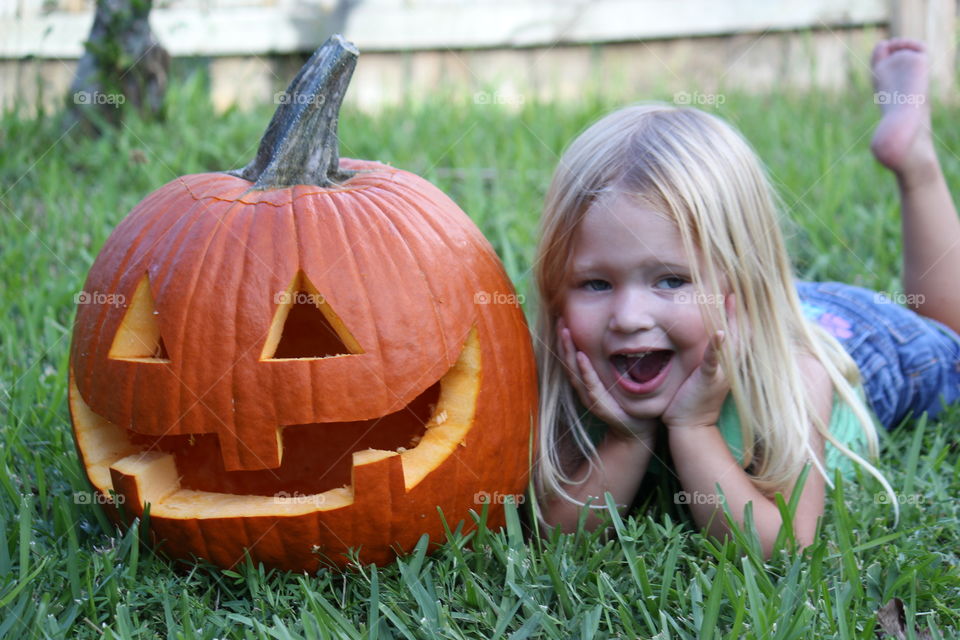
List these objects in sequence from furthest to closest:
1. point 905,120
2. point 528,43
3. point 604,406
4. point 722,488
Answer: point 528,43 → point 905,120 → point 604,406 → point 722,488

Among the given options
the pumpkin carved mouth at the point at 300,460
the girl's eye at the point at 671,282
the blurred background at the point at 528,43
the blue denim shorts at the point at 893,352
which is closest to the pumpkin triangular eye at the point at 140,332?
the pumpkin carved mouth at the point at 300,460

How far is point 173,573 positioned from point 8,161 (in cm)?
255

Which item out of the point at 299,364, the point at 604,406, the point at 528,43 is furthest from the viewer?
the point at 528,43

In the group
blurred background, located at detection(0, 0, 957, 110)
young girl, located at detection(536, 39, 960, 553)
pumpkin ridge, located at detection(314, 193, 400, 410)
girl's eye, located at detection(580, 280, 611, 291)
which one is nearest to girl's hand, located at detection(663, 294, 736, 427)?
young girl, located at detection(536, 39, 960, 553)

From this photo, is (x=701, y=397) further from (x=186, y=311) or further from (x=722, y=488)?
(x=186, y=311)

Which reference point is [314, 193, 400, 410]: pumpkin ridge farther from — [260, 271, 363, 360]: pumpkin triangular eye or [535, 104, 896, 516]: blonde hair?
[535, 104, 896, 516]: blonde hair

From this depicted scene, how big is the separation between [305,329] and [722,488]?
2.79 feet

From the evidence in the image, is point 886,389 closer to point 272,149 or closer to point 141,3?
point 272,149

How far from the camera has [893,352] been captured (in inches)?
103

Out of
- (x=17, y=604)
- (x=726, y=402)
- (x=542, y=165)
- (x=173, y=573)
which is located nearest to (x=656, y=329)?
(x=726, y=402)

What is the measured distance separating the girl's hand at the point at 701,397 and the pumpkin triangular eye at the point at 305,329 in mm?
674

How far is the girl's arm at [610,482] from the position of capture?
6.24 ft

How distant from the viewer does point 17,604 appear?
151 centimetres

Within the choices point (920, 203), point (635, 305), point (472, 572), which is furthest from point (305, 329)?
point (920, 203)
